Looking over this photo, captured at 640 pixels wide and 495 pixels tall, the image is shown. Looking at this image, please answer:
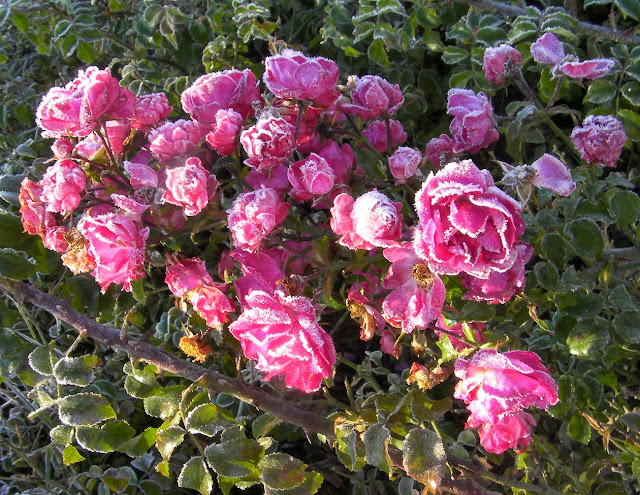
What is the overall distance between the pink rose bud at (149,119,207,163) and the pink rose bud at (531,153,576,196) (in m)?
0.55

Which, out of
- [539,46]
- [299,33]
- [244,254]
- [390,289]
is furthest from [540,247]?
[299,33]

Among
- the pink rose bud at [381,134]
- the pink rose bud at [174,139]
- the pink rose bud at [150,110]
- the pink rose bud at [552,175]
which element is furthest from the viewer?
the pink rose bud at [381,134]

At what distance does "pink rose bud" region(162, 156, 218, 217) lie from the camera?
84 cm

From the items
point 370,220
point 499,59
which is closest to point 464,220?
point 370,220

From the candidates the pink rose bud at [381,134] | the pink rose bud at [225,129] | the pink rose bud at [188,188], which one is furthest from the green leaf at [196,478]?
the pink rose bud at [381,134]

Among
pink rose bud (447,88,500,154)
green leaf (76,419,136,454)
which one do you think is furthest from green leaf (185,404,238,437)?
pink rose bud (447,88,500,154)

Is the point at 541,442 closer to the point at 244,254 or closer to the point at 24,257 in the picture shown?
the point at 244,254

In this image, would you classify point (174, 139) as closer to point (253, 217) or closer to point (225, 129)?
point (225, 129)

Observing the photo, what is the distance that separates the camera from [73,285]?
1.15m

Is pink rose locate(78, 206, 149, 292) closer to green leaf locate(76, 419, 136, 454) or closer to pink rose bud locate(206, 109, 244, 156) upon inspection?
pink rose bud locate(206, 109, 244, 156)

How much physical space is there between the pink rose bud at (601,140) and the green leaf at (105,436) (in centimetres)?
104

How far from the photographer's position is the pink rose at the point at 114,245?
2.83 ft

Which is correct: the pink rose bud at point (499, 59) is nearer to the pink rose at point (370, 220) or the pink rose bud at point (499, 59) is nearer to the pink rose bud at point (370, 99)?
the pink rose bud at point (370, 99)

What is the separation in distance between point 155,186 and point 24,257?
0.33 meters
